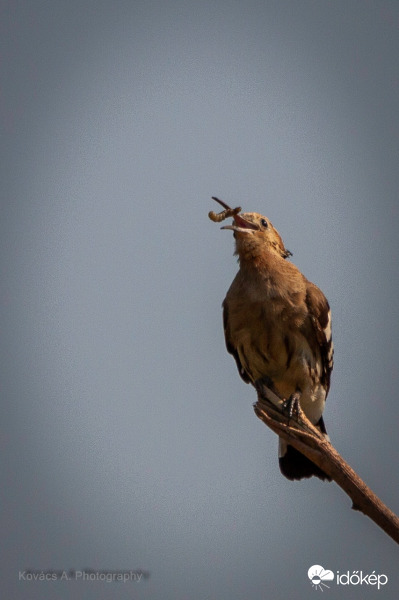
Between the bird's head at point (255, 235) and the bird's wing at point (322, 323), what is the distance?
17.4 inches

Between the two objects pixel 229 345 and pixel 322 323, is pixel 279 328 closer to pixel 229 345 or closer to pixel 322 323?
pixel 322 323

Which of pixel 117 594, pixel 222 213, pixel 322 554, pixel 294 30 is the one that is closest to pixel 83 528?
pixel 117 594

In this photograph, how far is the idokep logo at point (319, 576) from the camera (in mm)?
8016

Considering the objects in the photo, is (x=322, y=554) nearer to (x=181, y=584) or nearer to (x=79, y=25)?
(x=181, y=584)

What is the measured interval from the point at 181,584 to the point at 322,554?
12.4 feet

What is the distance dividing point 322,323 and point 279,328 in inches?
14.3

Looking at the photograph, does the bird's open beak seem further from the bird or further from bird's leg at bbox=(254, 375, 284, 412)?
bird's leg at bbox=(254, 375, 284, 412)

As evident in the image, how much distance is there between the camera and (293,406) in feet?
23.7

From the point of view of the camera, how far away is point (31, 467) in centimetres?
2052

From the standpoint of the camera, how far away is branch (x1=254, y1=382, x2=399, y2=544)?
566 cm

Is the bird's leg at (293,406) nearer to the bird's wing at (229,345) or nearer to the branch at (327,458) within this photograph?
the branch at (327,458)

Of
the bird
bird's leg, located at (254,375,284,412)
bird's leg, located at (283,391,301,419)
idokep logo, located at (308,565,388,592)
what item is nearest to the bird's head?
the bird

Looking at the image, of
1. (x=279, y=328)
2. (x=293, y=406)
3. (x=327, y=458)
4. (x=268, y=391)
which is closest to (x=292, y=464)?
(x=268, y=391)

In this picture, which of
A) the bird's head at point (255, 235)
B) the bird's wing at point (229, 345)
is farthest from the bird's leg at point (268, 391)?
the bird's head at point (255, 235)
